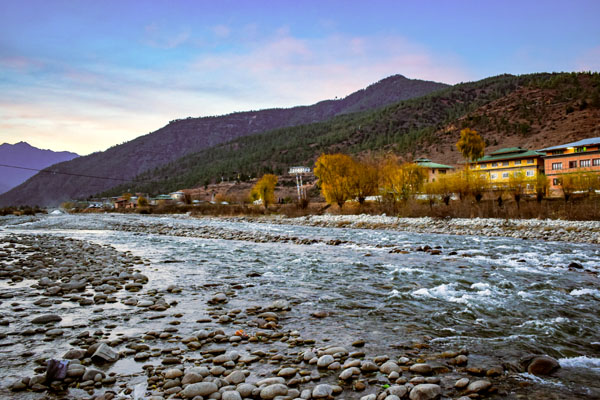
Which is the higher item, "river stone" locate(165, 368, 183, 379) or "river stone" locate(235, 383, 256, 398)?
"river stone" locate(165, 368, 183, 379)

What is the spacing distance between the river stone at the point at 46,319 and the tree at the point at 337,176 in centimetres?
4484

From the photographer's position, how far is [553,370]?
503 cm

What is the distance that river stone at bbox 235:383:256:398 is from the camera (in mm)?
4285

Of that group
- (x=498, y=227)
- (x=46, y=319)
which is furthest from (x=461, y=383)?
(x=498, y=227)

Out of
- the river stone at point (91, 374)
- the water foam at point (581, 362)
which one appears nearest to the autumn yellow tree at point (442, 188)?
the water foam at point (581, 362)

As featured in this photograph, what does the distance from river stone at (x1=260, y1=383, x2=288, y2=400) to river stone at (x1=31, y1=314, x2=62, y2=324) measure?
497 centimetres

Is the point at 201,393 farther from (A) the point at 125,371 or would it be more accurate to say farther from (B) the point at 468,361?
(B) the point at 468,361

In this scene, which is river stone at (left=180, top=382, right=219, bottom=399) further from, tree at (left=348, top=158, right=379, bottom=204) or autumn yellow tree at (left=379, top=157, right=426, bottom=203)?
tree at (left=348, top=158, right=379, bottom=204)

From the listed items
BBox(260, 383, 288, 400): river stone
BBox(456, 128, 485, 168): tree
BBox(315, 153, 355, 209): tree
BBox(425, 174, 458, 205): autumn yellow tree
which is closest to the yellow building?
BBox(456, 128, 485, 168): tree

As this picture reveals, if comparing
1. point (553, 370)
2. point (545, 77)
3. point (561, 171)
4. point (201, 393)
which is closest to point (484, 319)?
point (553, 370)

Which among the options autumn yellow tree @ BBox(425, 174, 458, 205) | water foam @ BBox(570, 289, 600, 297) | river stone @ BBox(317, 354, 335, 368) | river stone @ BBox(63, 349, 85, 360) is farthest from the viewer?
autumn yellow tree @ BBox(425, 174, 458, 205)

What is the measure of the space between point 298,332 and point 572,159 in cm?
6642

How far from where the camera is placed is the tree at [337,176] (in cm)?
5050

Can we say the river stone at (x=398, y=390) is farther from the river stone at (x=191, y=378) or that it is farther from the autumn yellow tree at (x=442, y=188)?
the autumn yellow tree at (x=442, y=188)
